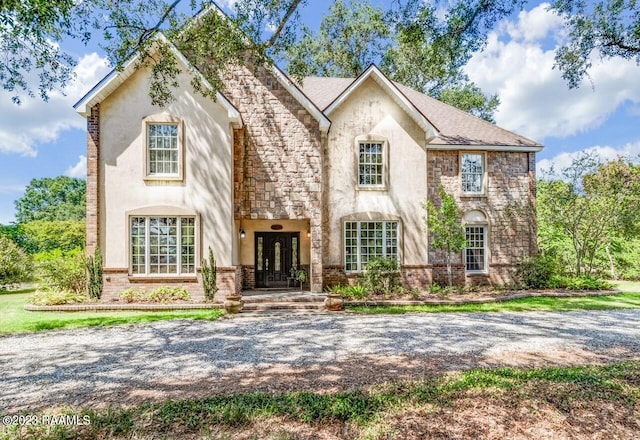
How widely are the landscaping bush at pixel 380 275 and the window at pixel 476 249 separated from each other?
4.46 m

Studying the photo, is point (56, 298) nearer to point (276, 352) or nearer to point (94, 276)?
point (94, 276)

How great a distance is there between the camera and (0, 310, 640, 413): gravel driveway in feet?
17.8

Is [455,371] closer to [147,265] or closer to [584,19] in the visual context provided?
[584,19]

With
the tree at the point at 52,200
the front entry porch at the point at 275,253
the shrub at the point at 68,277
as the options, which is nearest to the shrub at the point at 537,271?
the front entry porch at the point at 275,253

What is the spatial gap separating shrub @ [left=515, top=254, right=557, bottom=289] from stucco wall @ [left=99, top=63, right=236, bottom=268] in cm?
1277

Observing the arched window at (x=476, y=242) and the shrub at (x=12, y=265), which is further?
the arched window at (x=476, y=242)

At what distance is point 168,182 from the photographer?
42.6 ft

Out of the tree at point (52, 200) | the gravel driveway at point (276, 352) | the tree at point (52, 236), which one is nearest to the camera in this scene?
the gravel driveway at point (276, 352)

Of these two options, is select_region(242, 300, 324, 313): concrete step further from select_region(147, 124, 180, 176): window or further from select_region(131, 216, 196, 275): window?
select_region(147, 124, 180, 176): window

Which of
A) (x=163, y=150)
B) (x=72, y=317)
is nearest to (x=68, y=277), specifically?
(x=72, y=317)

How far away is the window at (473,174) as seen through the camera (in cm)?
1647

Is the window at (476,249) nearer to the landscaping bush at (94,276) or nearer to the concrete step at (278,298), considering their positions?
the concrete step at (278,298)

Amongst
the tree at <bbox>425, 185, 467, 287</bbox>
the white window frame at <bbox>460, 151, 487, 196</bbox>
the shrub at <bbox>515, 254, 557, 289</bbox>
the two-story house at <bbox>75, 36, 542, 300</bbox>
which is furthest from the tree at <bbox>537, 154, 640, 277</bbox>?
the tree at <bbox>425, 185, 467, 287</bbox>

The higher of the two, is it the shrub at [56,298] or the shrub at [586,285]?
the shrub at [56,298]
